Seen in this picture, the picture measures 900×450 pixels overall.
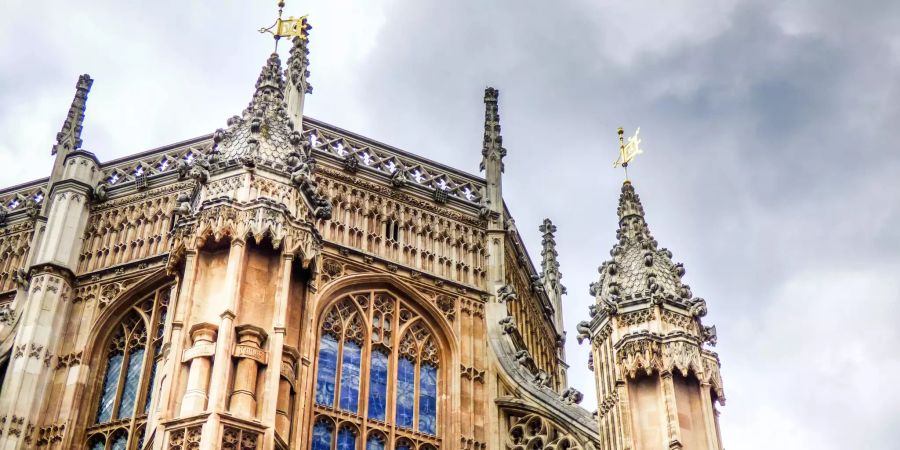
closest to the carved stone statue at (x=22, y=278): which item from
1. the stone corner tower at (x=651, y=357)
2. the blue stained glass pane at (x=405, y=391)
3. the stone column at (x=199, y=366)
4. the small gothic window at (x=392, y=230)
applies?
the small gothic window at (x=392, y=230)

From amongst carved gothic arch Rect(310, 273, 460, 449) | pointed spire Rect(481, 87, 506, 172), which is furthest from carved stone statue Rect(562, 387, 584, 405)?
pointed spire Rect(481, 87, 506, 172)

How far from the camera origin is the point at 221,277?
55.9ft

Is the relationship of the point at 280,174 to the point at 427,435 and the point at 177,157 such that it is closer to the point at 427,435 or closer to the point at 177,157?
the point at 427,435

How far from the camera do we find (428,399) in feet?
75.3

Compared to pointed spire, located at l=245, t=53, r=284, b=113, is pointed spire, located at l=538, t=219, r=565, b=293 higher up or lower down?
higher up

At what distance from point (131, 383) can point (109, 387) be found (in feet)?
1.70

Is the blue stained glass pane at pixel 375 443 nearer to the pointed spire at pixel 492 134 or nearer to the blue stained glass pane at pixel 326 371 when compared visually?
the blue stained glass pane at pixel 326 371

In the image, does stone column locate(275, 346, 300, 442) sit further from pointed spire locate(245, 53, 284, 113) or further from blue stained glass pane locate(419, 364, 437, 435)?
blue stained glass pane locate(419, 364, 437, 435)

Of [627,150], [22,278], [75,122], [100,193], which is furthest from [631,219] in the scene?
[75,122]

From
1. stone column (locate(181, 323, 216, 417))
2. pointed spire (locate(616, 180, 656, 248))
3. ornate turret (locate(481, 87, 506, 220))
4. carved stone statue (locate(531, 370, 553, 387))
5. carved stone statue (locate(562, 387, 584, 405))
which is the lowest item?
stone column (locate(181, 323, 216, 417))

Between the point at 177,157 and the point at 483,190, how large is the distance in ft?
22.1

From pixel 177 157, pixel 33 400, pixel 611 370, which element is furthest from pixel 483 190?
pixel 33 400

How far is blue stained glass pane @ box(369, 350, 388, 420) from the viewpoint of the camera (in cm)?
2231

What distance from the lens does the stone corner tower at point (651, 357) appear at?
1755cm
